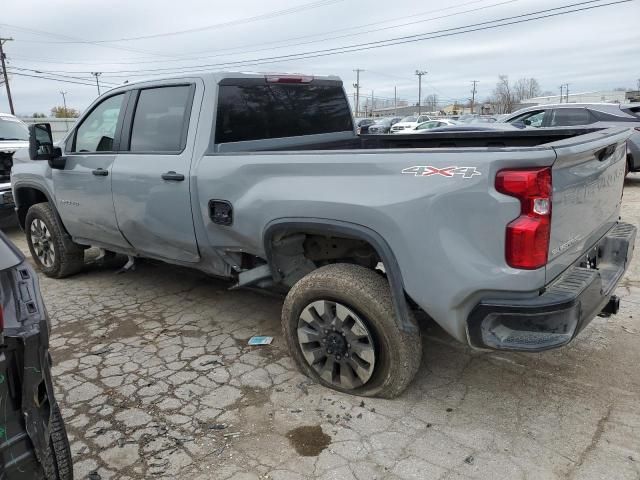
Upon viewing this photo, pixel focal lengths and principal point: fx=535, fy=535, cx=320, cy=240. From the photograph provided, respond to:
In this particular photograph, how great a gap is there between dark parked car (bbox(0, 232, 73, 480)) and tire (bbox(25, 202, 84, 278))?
3604 mm

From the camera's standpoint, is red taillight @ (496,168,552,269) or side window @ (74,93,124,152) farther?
side window @ (74,93,124,152)

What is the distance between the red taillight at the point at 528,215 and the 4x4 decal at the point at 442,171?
0.39ft

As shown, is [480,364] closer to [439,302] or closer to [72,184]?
[439,302]

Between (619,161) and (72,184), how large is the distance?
440cm

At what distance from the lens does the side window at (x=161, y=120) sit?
12.8ft

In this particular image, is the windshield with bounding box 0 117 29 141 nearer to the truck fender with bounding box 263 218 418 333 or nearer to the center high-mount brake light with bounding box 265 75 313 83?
the center high-mount brake light with bounding box 265 75 313 83

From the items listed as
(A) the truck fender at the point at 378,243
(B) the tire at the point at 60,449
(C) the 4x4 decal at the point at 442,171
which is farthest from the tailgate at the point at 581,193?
(B) the tire at the point at 60,449

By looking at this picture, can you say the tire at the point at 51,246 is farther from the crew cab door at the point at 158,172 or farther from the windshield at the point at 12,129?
the windshield at the point at 12,129

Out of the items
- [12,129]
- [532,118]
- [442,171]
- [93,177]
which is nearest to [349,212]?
[442,171]

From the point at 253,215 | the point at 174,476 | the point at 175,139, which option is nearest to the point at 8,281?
the point at 174,476

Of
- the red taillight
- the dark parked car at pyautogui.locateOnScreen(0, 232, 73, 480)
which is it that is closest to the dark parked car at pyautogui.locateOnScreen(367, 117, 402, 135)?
the red taillight

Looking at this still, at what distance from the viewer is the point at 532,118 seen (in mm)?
11891

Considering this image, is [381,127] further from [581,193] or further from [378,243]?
[378,243]

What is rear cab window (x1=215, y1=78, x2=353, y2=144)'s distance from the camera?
380 centimetres
